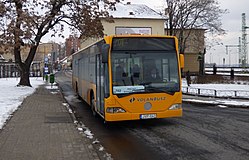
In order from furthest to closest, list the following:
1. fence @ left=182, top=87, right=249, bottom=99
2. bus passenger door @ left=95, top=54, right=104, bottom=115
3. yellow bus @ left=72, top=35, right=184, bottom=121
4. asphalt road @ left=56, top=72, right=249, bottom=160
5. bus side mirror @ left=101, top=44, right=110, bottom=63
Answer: fence @ left=182, top=87, right=249, bottom=99, bus passenger door @ left=95, top=54, right=104, bottom=115, yellow bus @ left=72, top=35, right=184, bottom=121, bus side mirror @ left=101, top=44, right=110, bottom=63, asphalt road @ left=56, top=72, right=249, bottom=160

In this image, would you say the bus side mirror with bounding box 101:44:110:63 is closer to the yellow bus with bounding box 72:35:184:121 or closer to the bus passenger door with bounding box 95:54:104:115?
the yellow bus with bounding box 72:35:184:121

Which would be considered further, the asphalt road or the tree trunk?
the tree trunk

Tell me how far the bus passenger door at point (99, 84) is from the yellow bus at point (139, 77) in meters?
0.03

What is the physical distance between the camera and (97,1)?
84.8 feet

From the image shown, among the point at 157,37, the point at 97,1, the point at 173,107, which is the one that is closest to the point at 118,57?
the point at 157,37

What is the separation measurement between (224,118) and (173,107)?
116 inches

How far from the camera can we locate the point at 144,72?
9562 mm

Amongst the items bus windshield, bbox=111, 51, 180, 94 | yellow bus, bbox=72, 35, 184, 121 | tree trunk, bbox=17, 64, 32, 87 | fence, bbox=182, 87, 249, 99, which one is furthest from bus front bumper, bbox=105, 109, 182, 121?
tree trunk, bbox=17, 64, 32, 87

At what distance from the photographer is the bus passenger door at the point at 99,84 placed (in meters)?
9.97

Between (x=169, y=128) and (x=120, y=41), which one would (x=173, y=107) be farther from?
(x=120, y=41)

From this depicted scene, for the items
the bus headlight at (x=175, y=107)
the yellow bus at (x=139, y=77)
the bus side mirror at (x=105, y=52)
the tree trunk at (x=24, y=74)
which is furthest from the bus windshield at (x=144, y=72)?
the tree trunk at (x=24, y=74)

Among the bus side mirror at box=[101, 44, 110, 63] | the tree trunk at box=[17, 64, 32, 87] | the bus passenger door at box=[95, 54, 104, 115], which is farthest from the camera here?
the tree trunk at box=[17, 64, 32, 87]

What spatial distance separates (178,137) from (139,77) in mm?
2109

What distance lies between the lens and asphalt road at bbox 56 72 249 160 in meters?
6.87
